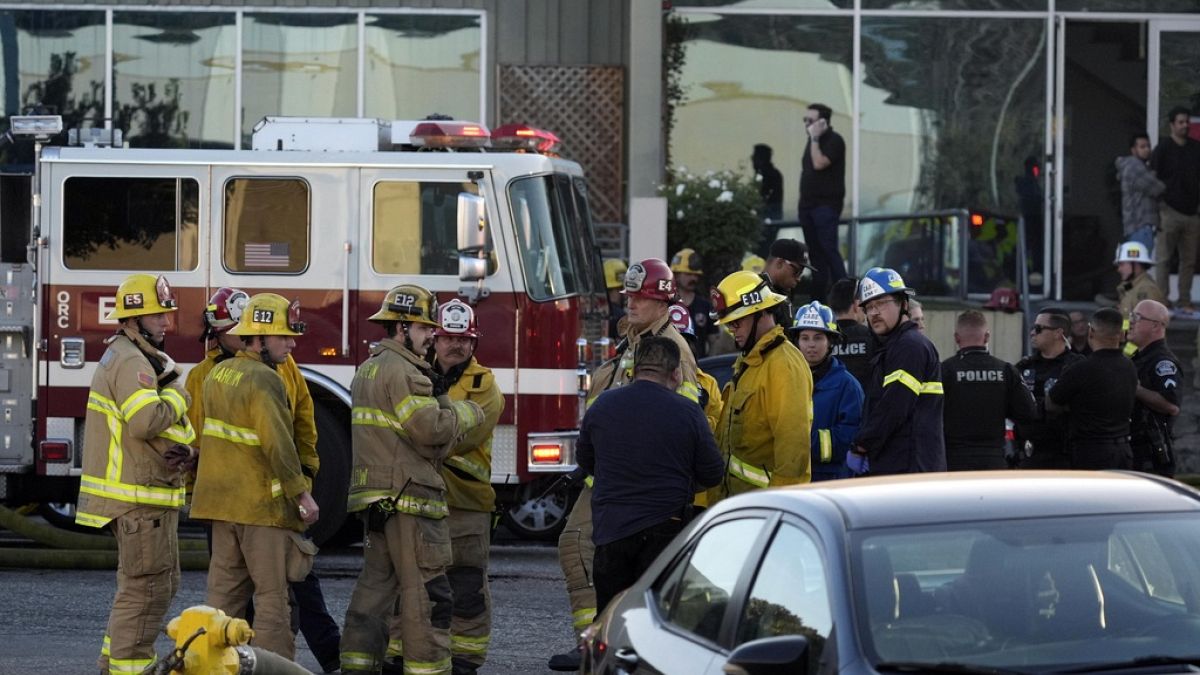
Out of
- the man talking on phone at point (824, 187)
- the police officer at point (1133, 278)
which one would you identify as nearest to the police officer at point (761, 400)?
the police officer at point (1133, 278)

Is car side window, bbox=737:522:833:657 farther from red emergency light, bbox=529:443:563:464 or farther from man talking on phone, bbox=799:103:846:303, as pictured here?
man talking on phone, bbox=799:103:846:303

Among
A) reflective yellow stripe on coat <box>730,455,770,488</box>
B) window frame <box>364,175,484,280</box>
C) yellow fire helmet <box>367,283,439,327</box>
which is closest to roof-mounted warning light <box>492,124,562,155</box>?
window frame <box>364,175,484,280</box>

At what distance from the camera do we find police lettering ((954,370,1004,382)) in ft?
29.5

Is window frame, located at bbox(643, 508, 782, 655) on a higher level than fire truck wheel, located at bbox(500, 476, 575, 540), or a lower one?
higher

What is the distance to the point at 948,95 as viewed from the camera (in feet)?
62.0

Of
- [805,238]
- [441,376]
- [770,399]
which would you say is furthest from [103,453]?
[805,238]

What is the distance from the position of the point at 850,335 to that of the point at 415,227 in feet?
10.1

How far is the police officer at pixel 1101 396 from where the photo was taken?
9867 millimetres

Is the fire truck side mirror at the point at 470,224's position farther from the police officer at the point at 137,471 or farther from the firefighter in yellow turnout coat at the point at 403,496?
the police officer at the point at 137,471

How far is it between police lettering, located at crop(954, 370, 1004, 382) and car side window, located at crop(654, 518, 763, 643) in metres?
4.09

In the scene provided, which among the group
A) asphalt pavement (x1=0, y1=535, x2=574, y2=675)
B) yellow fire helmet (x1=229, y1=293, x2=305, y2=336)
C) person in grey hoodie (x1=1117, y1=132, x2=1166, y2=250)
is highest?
person in grey hoodie (x1=1117, y1=132, x2=1166, y2=250)

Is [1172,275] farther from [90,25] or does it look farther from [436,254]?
[90,25]

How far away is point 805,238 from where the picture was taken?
56.3 ft

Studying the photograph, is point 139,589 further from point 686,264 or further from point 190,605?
point 686,264
